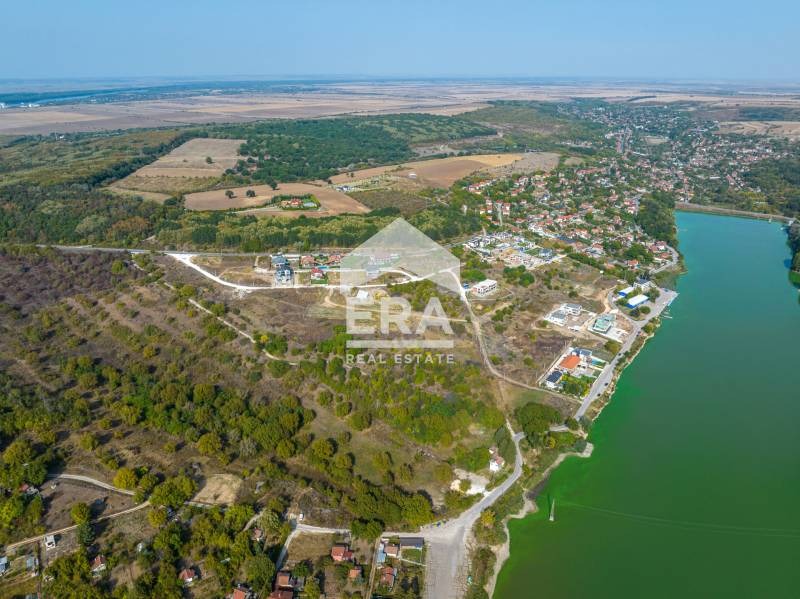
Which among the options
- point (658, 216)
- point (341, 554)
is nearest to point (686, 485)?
point (341, 554)

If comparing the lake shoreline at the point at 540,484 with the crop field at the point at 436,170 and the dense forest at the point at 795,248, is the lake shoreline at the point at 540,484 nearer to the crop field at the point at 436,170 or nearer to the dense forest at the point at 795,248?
the dense forest at the point at 795,248

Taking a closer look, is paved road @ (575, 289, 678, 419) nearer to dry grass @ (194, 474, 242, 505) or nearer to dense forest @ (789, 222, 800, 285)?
dense forest @ (789, 222, 800, 285)

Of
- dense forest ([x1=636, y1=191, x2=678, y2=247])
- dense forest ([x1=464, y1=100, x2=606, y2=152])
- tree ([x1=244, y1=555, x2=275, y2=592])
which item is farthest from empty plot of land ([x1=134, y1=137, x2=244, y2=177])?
tree ([x1=244, y1=555, x2=275, y2=592])

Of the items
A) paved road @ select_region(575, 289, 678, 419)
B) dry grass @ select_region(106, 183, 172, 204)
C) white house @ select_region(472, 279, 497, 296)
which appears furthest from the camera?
dry grass @ select_region(106, 183, 172, 204)

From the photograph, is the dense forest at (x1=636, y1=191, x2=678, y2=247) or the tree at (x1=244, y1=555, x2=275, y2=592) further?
the dense forest at (x1=636, y1=191, x2=678, y2=247)

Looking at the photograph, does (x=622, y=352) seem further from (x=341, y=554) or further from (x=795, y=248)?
(x=795, y=248)

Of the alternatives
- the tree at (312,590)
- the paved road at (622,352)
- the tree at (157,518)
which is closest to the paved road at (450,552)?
the tree at (312,590)

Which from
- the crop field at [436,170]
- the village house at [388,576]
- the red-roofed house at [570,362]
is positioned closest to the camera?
the village house at [388,576]
